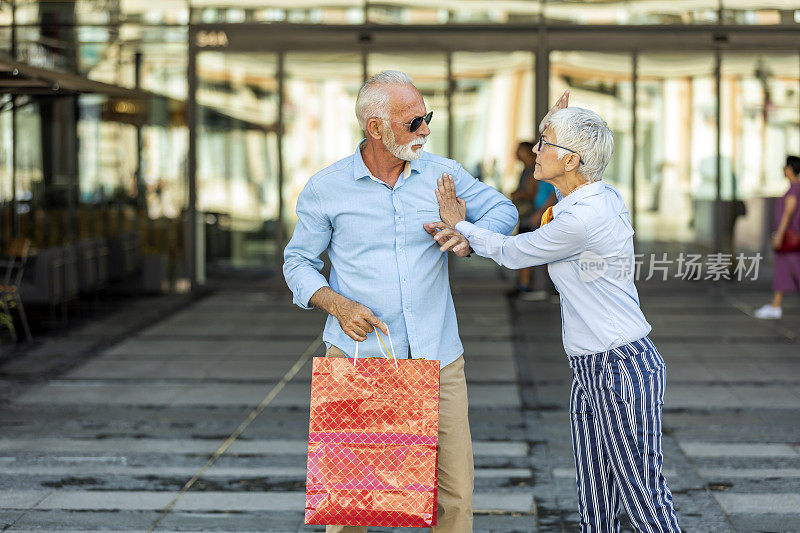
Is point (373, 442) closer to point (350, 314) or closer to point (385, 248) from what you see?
point (350, 314)

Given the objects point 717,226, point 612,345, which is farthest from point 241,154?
point 612,345

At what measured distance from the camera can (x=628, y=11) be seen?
14.0 m

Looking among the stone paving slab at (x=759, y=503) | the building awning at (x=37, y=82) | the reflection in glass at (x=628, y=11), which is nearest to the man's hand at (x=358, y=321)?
the stone paving slab at (x=759, y=503)

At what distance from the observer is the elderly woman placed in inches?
135

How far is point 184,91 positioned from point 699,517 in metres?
10.7

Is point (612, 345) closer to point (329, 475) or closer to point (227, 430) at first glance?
point (329, 475)

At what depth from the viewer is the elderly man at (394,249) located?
11.3 ft

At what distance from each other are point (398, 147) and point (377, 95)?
0.17 metres

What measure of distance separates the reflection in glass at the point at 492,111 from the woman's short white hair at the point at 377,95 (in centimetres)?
1081

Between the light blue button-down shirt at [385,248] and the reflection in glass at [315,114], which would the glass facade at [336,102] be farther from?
the light blue button-down shirt at [385,248]

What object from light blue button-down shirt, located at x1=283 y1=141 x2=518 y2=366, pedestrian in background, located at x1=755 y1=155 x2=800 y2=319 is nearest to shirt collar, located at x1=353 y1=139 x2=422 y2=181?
light blue button-down shirt, located at x1=283 y1=141 x2=518 y2=366

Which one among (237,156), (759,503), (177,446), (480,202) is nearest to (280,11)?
(237,156)

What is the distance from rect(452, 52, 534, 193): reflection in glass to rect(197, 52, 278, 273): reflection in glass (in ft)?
7.81

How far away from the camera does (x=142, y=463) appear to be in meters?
6.02
